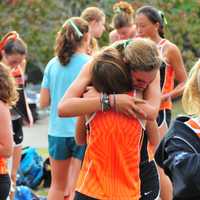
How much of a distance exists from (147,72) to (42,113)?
1387cm

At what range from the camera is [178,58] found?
6.82 metres

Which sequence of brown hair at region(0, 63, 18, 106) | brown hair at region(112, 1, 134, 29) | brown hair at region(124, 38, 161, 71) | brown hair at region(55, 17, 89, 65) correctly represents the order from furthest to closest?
brown hair at region(112, 1, 134, 29) < brown hair at region(55, 17, 89, 65) < brown hair at region(0, 63, 18, 106) < brown hair at region(124, 38, 161, 71)

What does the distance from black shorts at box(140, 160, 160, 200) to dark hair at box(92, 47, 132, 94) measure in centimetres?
50

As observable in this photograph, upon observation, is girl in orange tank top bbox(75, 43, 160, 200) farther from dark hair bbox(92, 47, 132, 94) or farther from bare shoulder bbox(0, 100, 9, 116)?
bare shoulder bbox(0, 100, 9, 116)

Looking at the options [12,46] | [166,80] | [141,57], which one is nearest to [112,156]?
[141,57]

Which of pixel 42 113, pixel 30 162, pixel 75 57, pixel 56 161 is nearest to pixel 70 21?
pixel 75 57

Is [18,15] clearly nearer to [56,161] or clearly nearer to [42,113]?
[42,113]

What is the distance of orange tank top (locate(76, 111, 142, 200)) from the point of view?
3.98m

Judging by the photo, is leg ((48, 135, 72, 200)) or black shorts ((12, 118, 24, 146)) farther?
black shorts ((12, 118, 24, 146))

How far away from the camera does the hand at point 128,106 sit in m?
3.95

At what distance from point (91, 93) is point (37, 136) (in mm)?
9908

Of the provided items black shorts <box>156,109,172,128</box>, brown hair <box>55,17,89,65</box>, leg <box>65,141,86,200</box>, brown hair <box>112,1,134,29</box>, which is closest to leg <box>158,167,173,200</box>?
leg <box>65,141,86,200</box>

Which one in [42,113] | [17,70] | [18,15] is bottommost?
[42,113]

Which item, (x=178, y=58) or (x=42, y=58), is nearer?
(x=178, y=58)
